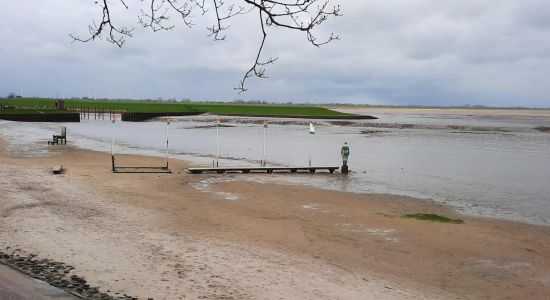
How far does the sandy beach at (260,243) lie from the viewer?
815cm

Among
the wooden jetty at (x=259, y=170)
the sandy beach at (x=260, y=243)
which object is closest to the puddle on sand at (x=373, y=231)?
the sandy beach at (x=260, y=243)

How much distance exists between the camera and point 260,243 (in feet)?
35.3

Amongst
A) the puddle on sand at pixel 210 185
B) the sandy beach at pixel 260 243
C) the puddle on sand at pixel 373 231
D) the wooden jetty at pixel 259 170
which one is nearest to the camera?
the sandy beach at pixel 260 243

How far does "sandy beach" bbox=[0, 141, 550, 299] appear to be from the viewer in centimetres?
815

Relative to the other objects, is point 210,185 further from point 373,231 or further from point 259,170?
point 373,231

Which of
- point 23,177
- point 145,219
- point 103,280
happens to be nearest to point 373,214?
point 145,219

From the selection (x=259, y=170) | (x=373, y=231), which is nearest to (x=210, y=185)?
(x=259, y=170)

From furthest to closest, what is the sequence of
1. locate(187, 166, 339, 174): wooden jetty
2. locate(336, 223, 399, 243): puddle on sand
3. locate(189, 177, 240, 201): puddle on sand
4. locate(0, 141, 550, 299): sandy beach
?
locate(187, 166, 339, 174): wooden jetty → locate(189, 177, 240, 201): puddle on sand → locate(336, 223, 399, 243): puddle on sand → locate(0, 141, 550, 299): sandy beach

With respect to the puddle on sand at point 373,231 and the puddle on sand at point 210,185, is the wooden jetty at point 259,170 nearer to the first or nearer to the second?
the puddle on sand at point 210,185

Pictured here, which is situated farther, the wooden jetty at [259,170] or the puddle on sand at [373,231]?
the wooden jetty at [259,170]

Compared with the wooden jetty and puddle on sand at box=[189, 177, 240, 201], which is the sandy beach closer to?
puddle on sand at box=[189, 177, 240, 201]

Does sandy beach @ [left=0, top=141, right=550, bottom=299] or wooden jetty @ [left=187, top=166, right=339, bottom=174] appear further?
wooden jetty @ [left=187, top=166, right=339, bottom=174]

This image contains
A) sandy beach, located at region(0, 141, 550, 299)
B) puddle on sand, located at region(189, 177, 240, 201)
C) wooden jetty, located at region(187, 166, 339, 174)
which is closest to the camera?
sandy beach, located at region(0, 141, 550, 299)

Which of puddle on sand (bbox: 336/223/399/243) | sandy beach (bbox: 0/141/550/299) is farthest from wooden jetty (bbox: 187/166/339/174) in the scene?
puddle on sand (bbox: 336/223/399/243)
